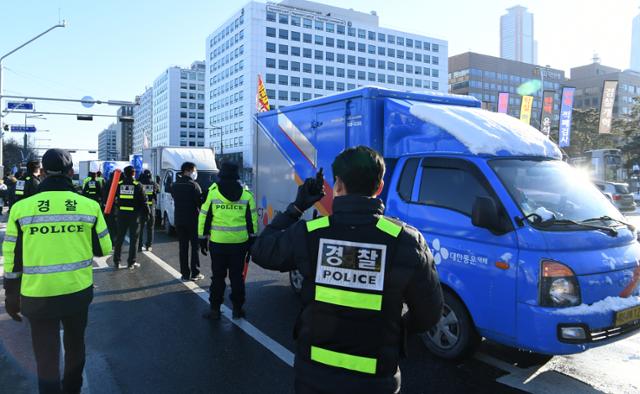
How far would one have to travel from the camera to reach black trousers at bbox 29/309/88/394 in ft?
10.7

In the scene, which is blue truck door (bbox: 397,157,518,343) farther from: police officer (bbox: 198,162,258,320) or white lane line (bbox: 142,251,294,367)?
police officer (bbox: 198,162,258,320)

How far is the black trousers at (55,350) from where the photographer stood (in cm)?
325

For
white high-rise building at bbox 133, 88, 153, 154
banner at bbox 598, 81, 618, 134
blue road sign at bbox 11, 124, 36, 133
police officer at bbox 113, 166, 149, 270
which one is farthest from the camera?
white high-rise building at bbox 133, 88, 153, 154

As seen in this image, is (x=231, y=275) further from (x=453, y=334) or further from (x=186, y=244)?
(x=453, y=334)

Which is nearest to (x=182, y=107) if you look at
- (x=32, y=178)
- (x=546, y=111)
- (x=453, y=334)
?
(x=546, y=111)

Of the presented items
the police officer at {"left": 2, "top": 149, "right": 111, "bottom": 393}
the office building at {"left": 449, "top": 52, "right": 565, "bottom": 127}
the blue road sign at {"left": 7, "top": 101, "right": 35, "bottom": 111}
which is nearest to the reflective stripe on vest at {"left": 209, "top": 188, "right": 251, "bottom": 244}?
the police officer at {"left": 2, "top": 149, "right": 111, "bottom": 393}

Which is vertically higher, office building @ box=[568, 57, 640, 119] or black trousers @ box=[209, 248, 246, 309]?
office building @ box=[568, 57, 640, 119]

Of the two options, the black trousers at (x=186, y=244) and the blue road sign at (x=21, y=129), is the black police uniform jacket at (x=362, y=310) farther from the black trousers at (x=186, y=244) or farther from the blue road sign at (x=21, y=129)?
the blue road sign at (x=21, y=129)

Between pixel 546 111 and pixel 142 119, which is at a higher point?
pixel 142 119

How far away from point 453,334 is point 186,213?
16.6ft

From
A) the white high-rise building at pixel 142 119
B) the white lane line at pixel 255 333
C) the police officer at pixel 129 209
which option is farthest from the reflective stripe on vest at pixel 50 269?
the white high-rise building at pixel 142 119

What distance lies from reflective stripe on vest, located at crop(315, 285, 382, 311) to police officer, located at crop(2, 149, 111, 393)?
2222 mm

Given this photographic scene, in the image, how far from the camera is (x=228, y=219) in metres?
5.82

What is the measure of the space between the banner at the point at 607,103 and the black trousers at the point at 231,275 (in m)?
34.3
